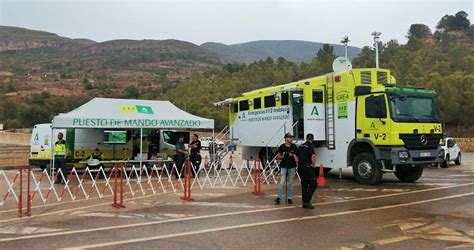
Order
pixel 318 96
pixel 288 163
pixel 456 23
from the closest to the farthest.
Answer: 1. pixel 288 163
2. pixel 318 96
3. pixel 456 23

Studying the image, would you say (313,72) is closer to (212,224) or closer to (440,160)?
(440,160)

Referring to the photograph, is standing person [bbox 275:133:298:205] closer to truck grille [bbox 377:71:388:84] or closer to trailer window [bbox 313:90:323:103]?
trailer window [bbox 313:90:323:103]

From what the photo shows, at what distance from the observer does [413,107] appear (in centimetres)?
1388

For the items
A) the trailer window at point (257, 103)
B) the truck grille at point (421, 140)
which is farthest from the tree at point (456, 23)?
the truck grille at point (421, 140)

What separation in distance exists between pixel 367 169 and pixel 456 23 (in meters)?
133

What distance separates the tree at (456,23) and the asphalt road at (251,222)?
131216mm

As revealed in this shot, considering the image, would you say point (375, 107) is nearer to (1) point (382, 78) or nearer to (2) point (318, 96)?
(1) point (382, 78)

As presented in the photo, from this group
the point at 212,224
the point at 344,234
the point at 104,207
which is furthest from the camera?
the point at 104,207

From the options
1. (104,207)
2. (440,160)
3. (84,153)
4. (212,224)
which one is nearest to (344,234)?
(212,224)

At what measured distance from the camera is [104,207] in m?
A: 10.5

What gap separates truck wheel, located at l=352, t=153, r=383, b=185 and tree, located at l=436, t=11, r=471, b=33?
418 feet

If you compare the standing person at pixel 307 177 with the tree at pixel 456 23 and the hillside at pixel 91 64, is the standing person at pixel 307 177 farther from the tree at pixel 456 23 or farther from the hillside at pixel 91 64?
the tree at pixel 456 23

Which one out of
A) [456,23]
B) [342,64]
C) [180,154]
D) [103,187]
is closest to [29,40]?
[456,23]

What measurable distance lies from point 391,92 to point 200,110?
52.4 m
